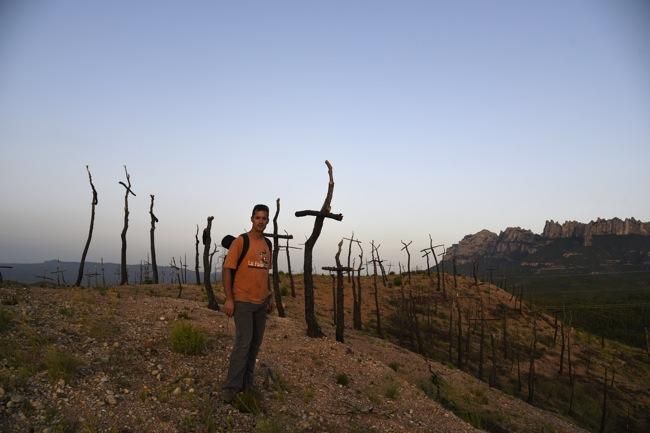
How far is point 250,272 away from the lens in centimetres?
637

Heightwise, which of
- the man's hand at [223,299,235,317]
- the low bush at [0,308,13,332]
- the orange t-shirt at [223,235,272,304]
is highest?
the orange t-shirt at [223,235,272,304]

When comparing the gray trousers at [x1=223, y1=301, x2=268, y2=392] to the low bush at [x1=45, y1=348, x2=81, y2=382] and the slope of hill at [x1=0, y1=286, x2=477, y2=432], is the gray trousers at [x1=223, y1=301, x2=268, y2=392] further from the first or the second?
the low bush at [x1=45, y1=348, x2=81, y2=382]

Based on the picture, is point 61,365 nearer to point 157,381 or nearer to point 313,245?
point 157,381

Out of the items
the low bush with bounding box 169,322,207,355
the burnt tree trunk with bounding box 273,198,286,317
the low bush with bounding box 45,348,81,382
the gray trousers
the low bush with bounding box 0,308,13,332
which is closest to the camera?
the gray trousers

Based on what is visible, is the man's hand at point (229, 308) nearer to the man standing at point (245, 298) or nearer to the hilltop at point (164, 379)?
the man standing at point (245, 298)

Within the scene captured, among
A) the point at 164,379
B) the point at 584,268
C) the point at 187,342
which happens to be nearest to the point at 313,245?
the point at 187,342

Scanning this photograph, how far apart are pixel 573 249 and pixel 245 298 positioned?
170687 millimetres

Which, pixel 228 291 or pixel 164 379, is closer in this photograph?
pixel 228 291

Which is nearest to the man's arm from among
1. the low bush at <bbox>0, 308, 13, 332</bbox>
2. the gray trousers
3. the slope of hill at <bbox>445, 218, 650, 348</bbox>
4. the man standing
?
the man standing

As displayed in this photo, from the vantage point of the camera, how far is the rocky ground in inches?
223

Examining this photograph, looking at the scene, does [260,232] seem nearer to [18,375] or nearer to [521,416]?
[18,375]

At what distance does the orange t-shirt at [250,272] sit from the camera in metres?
6.28

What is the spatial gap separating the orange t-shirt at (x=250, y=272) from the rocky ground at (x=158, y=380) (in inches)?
62.9

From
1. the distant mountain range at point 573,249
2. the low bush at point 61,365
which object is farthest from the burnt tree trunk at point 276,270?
the distant mountain range at point 573,249
